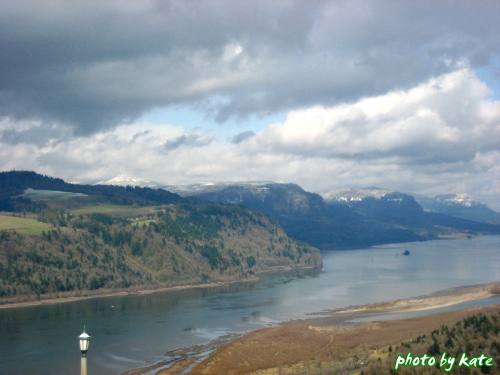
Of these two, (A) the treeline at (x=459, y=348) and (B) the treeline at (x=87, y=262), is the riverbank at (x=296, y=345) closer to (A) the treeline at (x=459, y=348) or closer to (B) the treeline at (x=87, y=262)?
(A) the treeline at (x=459, y=348)

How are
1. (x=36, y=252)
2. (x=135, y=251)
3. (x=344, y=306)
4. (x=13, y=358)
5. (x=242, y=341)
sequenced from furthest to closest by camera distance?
(x=135, y=251) < (x=36, y=252) < (x=344, y=306) < (x=242, y=341) < (x=13, y=358)

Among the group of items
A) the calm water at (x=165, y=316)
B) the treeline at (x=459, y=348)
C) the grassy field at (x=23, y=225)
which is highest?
the grassy field at (x=23, y=225)

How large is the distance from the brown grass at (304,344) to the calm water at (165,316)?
430 inches

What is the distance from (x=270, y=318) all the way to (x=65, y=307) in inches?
2278

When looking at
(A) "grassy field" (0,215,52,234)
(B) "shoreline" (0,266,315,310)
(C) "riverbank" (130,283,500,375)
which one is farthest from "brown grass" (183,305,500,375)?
(A) "grassy field" (0,215,52,234)

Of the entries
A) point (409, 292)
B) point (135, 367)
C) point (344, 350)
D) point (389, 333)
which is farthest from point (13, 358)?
point (409, 292)

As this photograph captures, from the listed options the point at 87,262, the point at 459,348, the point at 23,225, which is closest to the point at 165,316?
the point at 87,262

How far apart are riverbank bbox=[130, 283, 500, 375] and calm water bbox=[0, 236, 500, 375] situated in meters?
5.86

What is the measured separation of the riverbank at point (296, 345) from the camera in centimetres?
6788

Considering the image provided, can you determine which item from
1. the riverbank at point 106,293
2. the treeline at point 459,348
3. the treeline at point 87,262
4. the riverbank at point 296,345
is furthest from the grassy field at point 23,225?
the treeline at point 459,348

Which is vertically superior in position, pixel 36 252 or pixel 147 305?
pixel 36 252

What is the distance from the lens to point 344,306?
122125 mm

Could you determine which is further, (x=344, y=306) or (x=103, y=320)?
(x=344, y=306)

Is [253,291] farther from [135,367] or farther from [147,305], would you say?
[135,367]
